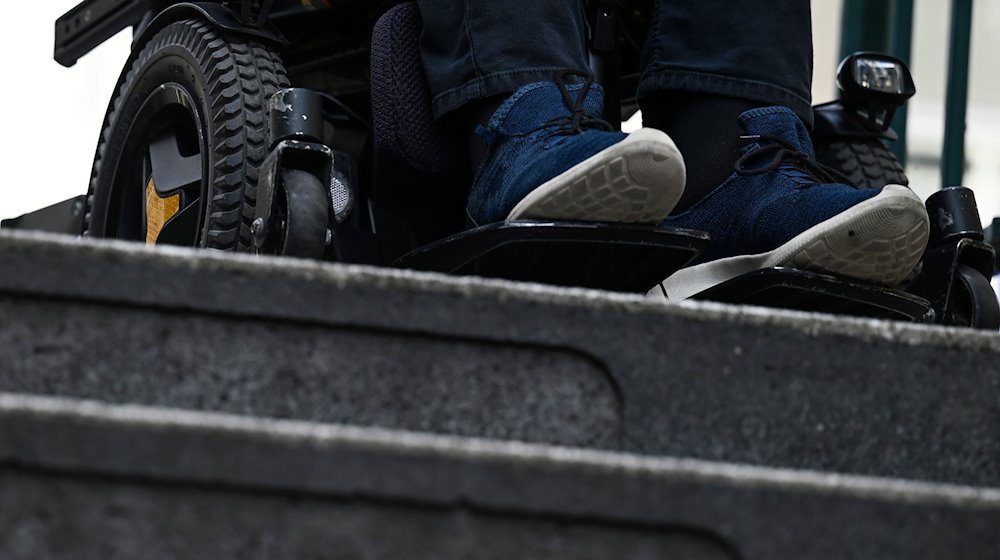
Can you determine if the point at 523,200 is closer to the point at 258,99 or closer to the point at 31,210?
the point at 258,99

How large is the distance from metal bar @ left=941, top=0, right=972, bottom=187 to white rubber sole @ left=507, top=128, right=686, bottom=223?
3.03 m

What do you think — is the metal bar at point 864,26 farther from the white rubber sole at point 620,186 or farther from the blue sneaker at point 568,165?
the white rubber sole at point 620,186

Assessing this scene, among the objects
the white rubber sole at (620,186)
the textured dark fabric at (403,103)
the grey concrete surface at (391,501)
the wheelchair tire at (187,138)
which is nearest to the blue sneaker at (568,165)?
the white rubber sole at (620,186)

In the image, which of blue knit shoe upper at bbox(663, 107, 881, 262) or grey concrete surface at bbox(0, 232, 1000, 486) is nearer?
grey concrete surface at bbox(0, 232, 1000, 486)

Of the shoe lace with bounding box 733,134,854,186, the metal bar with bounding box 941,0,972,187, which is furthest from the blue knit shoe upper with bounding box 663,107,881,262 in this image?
the metal bar with bounding box 941,0,972,187

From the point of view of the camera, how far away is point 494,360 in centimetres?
85

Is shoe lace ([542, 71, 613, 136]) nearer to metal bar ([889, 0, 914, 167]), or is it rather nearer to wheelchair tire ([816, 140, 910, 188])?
wheelchair tire ([816, 140, 910, 188])

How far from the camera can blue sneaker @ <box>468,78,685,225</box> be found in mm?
1233

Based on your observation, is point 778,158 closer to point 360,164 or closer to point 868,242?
point 868,242

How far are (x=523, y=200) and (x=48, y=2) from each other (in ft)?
8.14

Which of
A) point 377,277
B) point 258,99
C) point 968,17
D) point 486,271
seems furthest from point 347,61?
point 968,17

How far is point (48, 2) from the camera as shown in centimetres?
347

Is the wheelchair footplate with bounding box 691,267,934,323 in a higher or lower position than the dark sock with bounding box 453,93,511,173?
lower

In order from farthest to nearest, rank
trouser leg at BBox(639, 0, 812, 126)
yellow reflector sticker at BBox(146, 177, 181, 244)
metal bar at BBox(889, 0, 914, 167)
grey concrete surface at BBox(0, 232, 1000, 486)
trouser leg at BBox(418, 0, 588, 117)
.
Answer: metal bar at BBox(889, 0, 914, 167)
yellow reflector sticker at BBox(146, 177, 181, 244)
trouser leg at BBox(639, 0, 812, 126)
trouser leg at BBox(418, 0, 588, 117)
grey concrete surface at BBox(0, 232, 1000, 486)
